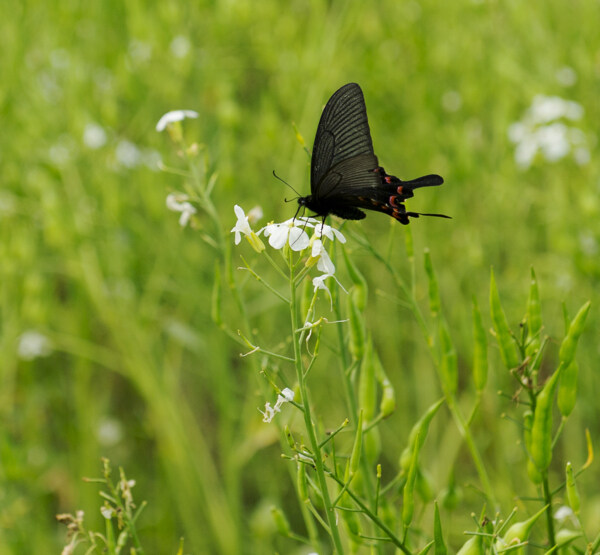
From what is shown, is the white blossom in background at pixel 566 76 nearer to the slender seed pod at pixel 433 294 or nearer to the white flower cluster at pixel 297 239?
the slender seed pod at pixel 433 294

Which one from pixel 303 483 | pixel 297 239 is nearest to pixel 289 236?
pixel 297 239

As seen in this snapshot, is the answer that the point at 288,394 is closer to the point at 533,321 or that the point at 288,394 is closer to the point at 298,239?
the point at 298,239

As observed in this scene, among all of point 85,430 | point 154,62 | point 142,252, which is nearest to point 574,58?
point 154,62

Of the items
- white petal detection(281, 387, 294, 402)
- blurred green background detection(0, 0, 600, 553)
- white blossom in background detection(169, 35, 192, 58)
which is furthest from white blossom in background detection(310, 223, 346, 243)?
white blossom in background detection(169, 35, 192, 58)

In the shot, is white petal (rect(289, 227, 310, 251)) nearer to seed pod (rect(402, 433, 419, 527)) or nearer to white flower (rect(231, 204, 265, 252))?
white flower (rect(231, 204, 265, 252))

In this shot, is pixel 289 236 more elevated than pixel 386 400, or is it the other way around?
pixel 289 236

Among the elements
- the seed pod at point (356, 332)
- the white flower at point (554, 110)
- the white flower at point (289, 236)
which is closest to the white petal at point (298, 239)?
the white flower at point (289, 236)

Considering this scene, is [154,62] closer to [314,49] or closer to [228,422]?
[314,49]
